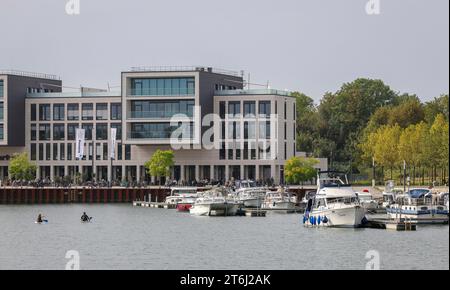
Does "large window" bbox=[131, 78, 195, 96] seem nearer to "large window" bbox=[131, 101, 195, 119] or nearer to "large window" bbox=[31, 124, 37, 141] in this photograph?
"large window" bbox=[131, 101, 195, 119]

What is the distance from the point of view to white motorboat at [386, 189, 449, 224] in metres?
103

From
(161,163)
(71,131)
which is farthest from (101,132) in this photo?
(161,163)

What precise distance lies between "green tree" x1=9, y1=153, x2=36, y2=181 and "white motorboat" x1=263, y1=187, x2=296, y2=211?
50.9 meters

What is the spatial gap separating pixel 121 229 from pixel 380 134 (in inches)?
2876

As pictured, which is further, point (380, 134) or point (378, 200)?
point (380, 134)

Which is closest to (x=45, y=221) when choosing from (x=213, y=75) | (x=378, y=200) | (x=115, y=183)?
(x=378, y=200)

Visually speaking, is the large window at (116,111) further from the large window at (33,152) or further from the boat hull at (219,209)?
the boat hull at (219,209)

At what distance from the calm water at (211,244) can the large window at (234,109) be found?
2128 inches

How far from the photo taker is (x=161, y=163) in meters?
166
